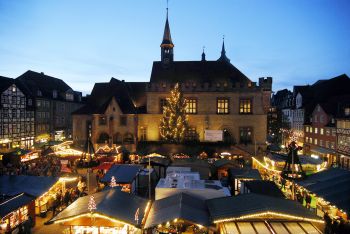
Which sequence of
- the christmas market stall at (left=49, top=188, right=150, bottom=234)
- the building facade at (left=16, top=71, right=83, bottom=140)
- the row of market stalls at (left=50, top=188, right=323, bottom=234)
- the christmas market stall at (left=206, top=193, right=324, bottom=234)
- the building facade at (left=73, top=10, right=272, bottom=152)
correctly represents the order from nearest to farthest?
the christmas market stall at (left=206, top=193, right=324, bottom=234) → the row of market stalls at (left=50, top=188, right=323, bottom=234) → the christmas market stall at (left=49, top=188, right=150, bottom=234) → the building facade at (left=73, top=10, right=272, bottom=152) → the building facade at (left=16, top=71, right=83, bottom=140)

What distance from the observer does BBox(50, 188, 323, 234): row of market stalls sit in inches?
406

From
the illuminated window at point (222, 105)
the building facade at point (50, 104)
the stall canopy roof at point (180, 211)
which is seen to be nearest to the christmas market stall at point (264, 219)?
the stall canopy roof at point (180, 211)

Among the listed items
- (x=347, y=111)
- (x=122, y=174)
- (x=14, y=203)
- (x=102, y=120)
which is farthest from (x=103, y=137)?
(x=347, y=111)

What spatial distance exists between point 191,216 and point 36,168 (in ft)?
64.9

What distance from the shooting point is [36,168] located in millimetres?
25609

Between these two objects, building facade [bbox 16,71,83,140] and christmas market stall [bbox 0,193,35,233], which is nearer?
christmas market stall [bbox 0,193,35,233]

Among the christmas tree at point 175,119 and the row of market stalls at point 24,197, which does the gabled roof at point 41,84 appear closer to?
the christmas tree at point 175,119

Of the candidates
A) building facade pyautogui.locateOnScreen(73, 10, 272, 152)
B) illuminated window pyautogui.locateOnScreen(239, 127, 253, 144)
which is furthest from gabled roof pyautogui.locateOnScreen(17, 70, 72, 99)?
illuminated window pyautogui.locateOnScreen(239, 127, 253, 144)

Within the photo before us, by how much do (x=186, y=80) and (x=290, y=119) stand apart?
98.2 feet

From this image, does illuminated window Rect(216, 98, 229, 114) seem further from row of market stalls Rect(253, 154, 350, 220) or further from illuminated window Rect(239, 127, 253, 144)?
row of market stalls Rect(253, 154, 350, 220)

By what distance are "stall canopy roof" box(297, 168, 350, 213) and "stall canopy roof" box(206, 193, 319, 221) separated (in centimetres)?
271

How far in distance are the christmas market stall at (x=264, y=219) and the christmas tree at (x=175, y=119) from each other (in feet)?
72.3

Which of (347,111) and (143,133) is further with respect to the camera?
(143,133)

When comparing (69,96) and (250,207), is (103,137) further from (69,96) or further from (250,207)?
(250,207)
